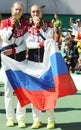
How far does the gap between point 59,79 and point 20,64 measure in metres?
0.60

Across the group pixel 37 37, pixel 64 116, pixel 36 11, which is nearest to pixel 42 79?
pixel 37 37

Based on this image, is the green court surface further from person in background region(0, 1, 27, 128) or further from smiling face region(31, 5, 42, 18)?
smiling face region(31, 5, 42, 18)

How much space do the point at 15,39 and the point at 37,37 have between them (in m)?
0.29

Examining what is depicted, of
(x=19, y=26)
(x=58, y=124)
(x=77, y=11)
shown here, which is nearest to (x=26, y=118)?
(x=58, y=124)

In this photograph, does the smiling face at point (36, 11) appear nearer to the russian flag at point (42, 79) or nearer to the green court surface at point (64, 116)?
the russian flag at point (42, 79)

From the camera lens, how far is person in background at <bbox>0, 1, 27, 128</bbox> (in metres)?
5.87

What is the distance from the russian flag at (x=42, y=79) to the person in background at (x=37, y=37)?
7 cm

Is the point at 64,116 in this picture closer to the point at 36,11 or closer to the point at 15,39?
the point at 15,39

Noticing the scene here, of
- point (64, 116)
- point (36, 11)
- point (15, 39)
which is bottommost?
point (64, 116)

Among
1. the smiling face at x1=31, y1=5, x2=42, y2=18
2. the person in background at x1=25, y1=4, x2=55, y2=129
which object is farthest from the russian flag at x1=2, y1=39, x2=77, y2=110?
the smiling face at x1=31, y1=5, x2=42, y2=18

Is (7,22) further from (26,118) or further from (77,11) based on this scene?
(77,11)

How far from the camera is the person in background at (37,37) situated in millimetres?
5871

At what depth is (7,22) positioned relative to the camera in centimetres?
591

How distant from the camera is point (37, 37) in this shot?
5914 millimetres
